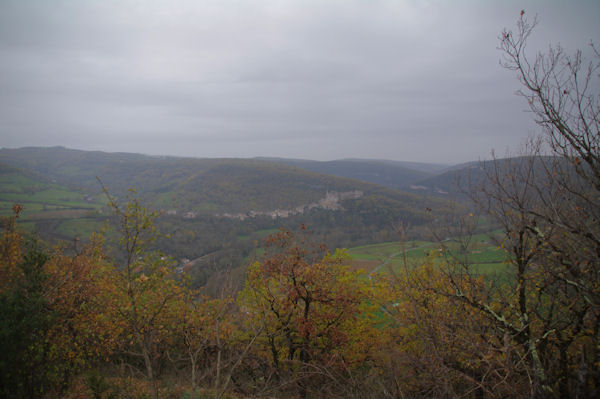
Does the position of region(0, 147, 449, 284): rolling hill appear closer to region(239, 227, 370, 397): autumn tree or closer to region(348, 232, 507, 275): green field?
region(239, 227, 370, 397): autumn tree

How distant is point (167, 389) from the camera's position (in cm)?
970

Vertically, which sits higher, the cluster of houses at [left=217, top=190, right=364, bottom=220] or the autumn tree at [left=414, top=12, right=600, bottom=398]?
the autumn tree at [left=414, top=12, right=600, bottom=398]

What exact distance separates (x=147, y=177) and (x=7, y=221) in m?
188

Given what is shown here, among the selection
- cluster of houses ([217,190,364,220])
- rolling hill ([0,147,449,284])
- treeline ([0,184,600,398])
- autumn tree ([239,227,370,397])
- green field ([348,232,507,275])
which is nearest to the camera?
treeline ([0,184,600,398])

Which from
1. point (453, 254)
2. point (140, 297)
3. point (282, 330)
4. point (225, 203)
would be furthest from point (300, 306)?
point (225, 203)

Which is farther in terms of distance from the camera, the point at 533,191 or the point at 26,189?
the point at 26,189

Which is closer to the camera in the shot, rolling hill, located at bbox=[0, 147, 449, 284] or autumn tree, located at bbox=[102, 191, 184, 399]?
autumn tree, located at bbox=[102, 191, 184, 399]

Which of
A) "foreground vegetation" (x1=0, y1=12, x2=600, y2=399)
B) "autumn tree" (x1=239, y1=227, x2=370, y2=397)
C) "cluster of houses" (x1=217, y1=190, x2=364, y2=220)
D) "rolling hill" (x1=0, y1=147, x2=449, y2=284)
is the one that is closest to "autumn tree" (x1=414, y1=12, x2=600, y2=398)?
"foreground vegetation" (x1=0, y1=12, x2=600, y2=399)

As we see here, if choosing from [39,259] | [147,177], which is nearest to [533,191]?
[39,259]

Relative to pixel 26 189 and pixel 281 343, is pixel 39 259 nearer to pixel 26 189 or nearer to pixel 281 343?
pixel 281 343

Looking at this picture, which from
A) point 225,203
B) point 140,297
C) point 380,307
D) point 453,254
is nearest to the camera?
point 380,307

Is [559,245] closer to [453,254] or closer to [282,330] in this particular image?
[453,254]

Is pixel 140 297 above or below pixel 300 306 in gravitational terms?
above

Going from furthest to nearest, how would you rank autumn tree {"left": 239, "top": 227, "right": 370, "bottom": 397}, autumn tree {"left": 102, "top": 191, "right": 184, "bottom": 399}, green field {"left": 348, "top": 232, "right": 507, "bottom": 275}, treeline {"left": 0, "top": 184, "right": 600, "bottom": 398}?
1. autumn tree {"left": 239, "top": 227, "right": 370, "bottom": 397}
2. green field {"left": 348, "top": 232, "right": 507, "bottom": 275}
3. autumn tree {"left": 102, "top": 191, "right": 184, "bottom": 399}
4. treeline {"left": 0, "top": 184, "right": 600, "bottom": 398}
